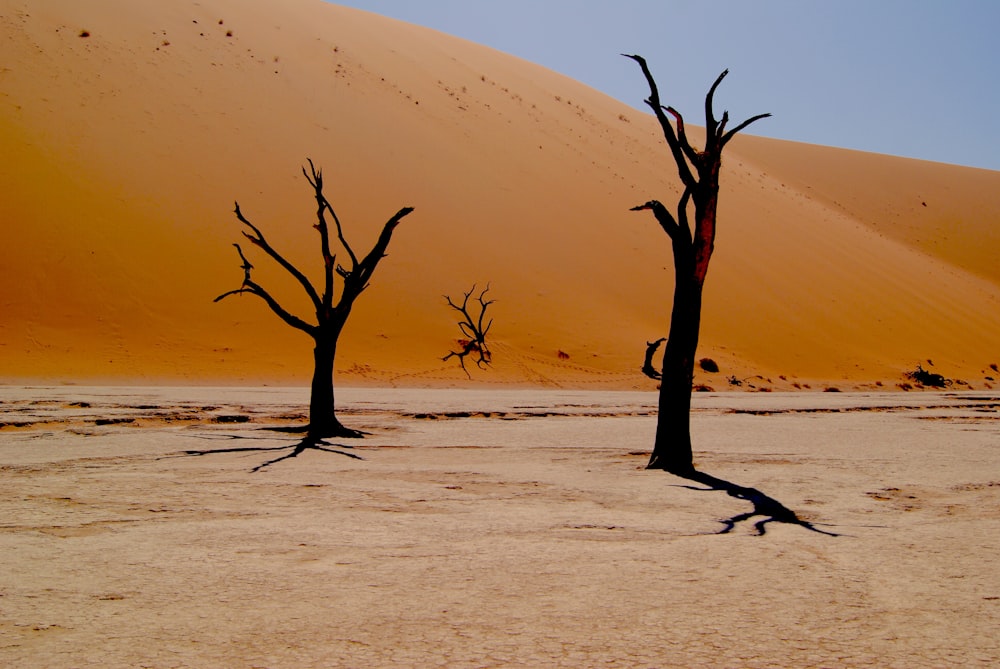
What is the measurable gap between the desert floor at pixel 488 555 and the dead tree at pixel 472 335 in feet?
38.4

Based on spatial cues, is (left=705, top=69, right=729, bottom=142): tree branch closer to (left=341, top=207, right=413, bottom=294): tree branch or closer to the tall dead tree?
the tall dead tree

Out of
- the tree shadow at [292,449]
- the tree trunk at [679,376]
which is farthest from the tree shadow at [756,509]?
the tree shadow at [292,449]

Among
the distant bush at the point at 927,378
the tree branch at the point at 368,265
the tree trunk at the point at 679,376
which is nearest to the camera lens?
the tree trunk at the point at 679,376

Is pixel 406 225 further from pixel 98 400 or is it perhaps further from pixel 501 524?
pixel 501 524

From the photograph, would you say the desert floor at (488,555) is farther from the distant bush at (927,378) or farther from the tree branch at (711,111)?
the distant bush at (927,378)

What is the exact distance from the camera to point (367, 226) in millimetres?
22906

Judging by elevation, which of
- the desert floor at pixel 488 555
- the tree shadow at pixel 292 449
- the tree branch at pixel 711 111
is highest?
the tree branch at pixel 711 111

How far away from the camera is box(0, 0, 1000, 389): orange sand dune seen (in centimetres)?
1939

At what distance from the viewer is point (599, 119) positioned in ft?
119

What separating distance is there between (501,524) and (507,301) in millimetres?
18107

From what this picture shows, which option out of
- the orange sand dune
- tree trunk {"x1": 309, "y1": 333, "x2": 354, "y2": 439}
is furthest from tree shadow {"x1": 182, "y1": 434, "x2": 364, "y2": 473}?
the orange sand dune

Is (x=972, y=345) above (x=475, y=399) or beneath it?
above

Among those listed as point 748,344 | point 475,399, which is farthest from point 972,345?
point 475,399

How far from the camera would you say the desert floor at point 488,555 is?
9.61ft
